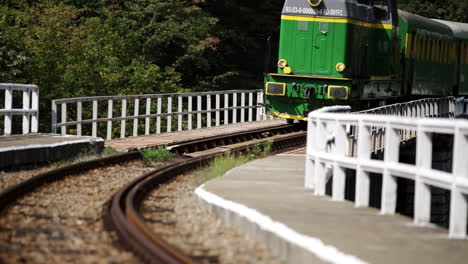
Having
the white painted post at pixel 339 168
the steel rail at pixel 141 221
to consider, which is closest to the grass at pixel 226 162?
the steel rail at pixel 141 221

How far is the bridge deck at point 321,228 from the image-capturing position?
6.83 meters

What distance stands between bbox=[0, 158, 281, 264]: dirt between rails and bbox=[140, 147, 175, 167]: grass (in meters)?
3.43

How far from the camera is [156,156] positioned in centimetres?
1666

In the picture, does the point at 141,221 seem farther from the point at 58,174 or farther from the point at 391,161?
the point at 58,174

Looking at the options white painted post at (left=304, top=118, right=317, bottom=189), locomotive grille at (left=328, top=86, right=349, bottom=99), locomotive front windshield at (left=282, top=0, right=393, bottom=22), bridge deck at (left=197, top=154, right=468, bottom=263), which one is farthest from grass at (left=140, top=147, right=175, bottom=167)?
locomotive front windshield at (left=282, top=0, right=393, bottom=22)

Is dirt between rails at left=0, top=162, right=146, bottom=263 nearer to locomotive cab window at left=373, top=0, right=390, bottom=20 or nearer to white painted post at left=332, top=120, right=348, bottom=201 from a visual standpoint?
white painted post at left=332, top=120, right=348, bottom=201

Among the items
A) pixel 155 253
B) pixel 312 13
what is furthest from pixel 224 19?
pixel 155 253

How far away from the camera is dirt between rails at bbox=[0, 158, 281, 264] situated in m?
7.31

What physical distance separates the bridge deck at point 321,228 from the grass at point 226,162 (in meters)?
1.73

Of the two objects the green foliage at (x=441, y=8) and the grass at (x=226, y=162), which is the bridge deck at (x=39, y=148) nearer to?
the grass at (x=226, y=162)

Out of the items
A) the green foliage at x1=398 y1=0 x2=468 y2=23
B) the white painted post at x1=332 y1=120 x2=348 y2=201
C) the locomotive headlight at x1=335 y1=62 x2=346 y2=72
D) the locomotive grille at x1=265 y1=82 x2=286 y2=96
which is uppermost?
the green foliage at x1=398 y1=0 x2=468 y2=23

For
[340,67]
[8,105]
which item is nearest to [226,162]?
[8,105]

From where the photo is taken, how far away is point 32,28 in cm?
4178

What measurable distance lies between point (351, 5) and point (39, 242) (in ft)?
54.8
